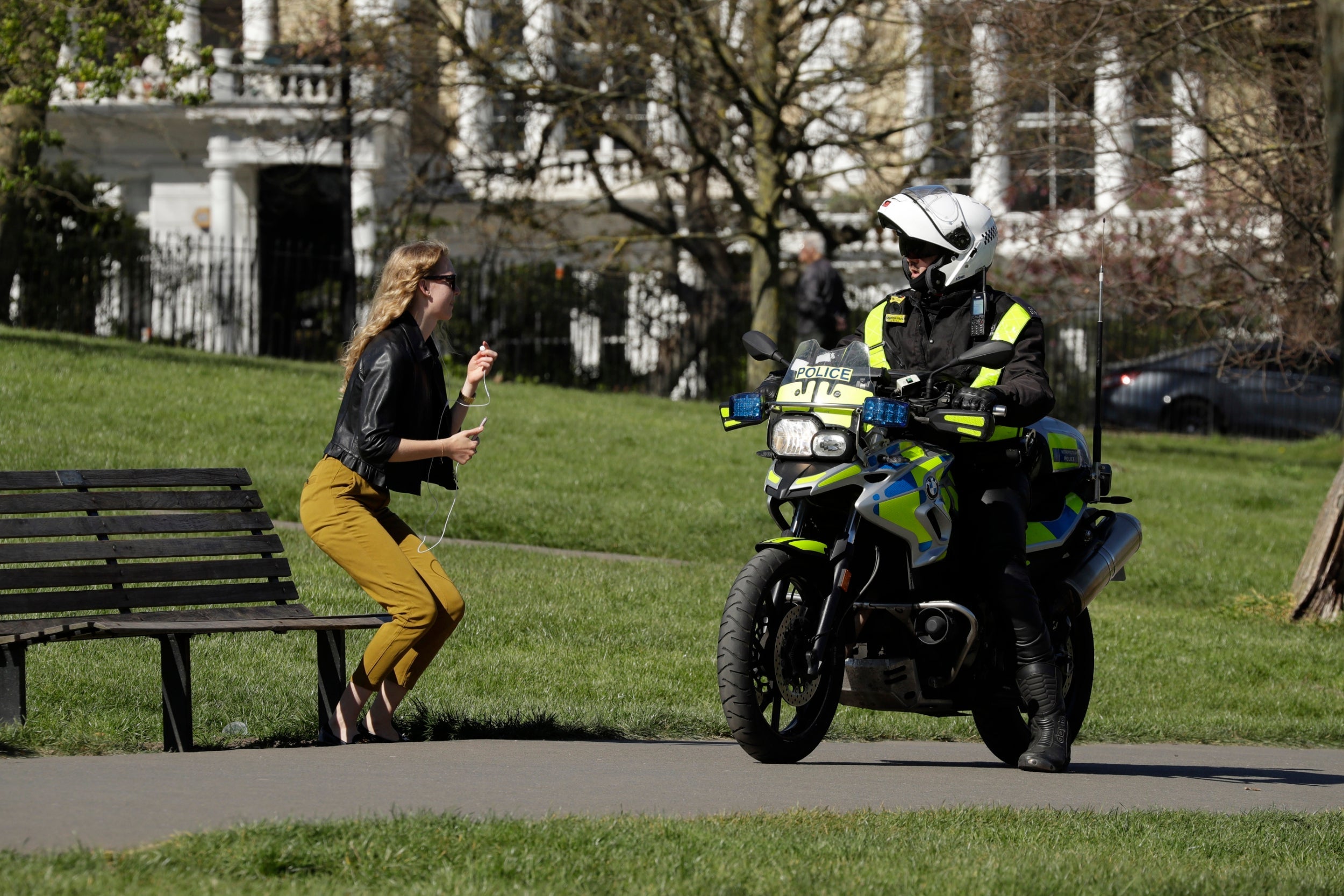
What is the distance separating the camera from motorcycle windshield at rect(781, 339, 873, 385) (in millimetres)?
6215

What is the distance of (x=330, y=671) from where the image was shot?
6.75 m

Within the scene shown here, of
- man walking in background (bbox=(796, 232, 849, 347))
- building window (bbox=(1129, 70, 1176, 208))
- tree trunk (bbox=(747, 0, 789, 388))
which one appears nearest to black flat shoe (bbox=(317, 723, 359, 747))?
building window (bbox=(1129, 70, 1176, 208))

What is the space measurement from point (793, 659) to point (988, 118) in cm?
1531

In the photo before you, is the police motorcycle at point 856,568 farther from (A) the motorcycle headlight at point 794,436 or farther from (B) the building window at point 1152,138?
(B) the building window at point 1152,138

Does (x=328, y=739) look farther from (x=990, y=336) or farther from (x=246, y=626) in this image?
(x=990, y=336)

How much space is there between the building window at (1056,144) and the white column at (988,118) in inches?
12.1

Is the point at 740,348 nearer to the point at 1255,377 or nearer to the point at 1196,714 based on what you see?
the point at 1255,377

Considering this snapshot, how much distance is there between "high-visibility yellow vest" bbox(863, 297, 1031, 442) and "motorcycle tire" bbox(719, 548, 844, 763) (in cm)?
87

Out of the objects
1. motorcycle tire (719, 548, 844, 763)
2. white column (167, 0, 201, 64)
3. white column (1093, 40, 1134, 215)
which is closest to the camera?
motorcycle tire (719, 548, 844, 763)

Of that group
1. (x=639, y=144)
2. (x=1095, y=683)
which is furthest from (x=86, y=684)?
(x=639, y=144)

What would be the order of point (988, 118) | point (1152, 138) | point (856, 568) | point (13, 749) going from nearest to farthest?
point (13, 749)
point (856, 568)
point (1152, 138)
point (988, 118)

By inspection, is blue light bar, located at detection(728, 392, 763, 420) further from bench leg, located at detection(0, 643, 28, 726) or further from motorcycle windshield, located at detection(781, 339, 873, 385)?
bench leg, located at detection(0, 643, 28, 726)

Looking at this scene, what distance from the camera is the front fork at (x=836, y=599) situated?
613 cm

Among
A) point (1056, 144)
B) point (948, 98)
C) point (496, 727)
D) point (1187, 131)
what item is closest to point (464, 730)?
point (496, 727)
